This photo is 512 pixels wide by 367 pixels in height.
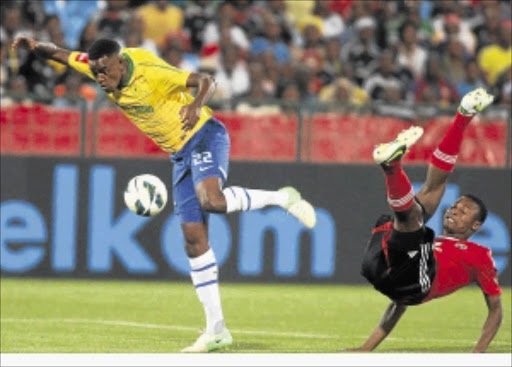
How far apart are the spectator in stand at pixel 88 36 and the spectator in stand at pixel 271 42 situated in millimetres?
2338

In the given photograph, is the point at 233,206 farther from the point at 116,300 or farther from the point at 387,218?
the point at 116,300

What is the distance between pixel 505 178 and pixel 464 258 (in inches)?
237

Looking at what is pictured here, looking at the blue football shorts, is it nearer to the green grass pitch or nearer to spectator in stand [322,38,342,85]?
the green grass pitch

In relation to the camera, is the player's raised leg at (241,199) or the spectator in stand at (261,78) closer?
the player's raised leg at (241,199)

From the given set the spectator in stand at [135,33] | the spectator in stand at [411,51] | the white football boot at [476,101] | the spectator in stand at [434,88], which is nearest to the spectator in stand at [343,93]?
the spectator in stand at [434,88]

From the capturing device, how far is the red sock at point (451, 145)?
31.8 ft

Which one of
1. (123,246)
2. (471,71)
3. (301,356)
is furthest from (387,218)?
(471,71)

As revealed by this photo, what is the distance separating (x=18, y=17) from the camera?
1617 cm

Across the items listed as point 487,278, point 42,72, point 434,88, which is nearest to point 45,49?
point 487,278

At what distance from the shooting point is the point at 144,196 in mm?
10195

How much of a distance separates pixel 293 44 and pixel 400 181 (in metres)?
9.65

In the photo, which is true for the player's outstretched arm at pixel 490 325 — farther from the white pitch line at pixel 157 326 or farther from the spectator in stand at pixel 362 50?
A: the spectator in stand at pixel 362 50

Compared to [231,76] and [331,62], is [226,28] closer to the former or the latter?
[231,76]

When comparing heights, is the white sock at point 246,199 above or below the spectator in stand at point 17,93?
below
